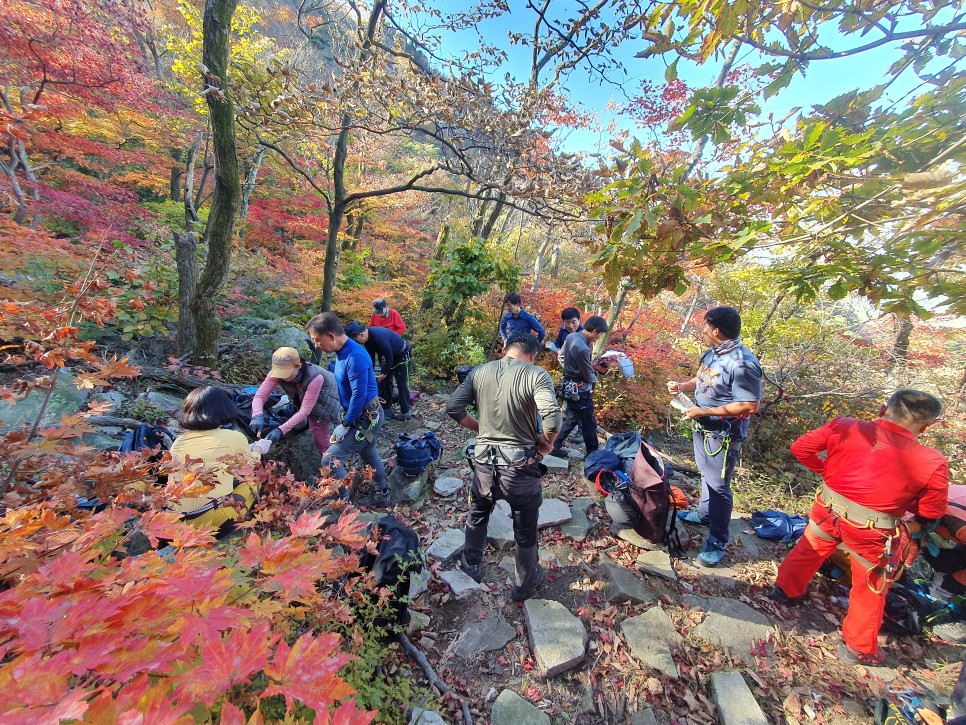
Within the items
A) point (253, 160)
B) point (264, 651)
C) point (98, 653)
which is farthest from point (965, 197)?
point (253, 160)

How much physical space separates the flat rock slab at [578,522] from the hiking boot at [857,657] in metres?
1.88

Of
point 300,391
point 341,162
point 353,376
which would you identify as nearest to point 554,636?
point 353,376

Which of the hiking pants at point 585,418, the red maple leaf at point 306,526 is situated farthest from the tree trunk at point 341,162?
the red maple leaf at point 306,526

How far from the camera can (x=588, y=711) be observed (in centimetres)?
230

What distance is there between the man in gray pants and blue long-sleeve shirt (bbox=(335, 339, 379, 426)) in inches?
43.1

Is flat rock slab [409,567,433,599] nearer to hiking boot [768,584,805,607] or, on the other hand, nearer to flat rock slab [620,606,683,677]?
flat rock slab [620,606,683,677]

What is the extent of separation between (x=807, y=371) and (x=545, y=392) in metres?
5.60

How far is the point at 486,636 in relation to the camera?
106 inches

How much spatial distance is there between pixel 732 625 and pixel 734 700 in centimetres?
62

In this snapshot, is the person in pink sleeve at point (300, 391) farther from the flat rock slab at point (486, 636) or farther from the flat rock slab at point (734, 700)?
the flat rock slab at point (734, 700)

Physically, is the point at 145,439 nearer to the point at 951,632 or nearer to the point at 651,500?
the point at 651,500

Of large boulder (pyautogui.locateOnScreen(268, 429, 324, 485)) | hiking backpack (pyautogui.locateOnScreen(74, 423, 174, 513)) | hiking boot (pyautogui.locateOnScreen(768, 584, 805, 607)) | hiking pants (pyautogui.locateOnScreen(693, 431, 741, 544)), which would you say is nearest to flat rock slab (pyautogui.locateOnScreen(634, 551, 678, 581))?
hiking pants (pyautogui.locateOnScreen(693, 431, 741, 544))

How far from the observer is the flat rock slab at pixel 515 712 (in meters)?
2.18

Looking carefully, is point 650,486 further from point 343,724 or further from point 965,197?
point 343,724
